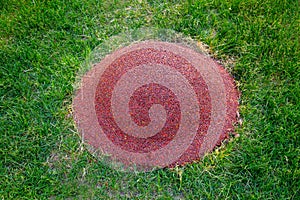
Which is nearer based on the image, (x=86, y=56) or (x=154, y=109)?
(x=154, y=109)

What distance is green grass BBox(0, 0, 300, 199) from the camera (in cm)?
263

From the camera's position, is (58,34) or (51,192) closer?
(51,192)

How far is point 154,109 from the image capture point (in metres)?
2.75

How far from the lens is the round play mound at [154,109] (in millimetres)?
2721

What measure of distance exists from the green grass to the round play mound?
11 centimetres

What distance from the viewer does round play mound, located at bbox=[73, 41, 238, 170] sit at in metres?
2.72

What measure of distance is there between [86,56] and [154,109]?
0.93 m

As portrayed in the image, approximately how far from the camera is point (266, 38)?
3.46 metres

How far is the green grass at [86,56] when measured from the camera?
2635mm

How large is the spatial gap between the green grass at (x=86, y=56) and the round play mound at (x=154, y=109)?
0.11 m

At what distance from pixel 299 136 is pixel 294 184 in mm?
385

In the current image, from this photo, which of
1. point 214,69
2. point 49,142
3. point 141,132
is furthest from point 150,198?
point 214,69

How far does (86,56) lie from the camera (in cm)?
333

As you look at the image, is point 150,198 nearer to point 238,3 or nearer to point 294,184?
point 294,184
